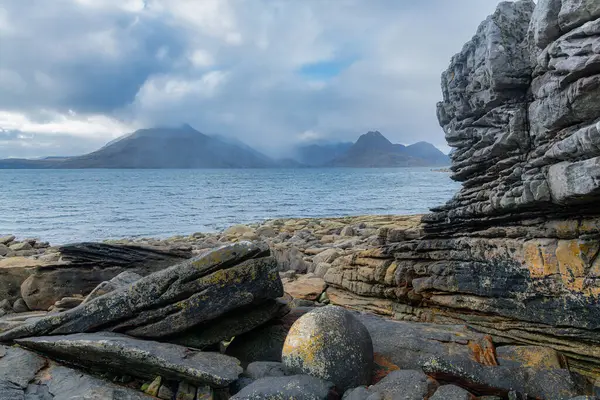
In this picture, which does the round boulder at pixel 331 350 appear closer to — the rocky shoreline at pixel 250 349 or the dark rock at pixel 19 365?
the rocky shoreline at pixel 250 349

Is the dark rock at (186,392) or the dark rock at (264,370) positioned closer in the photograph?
the dark rock at (186,392)

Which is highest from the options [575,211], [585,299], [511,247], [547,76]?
[547,76]

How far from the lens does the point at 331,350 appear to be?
7527 mm

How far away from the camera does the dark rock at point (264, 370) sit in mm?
7930

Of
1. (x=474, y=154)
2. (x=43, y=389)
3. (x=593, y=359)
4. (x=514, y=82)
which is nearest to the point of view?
(x=43, y=389)

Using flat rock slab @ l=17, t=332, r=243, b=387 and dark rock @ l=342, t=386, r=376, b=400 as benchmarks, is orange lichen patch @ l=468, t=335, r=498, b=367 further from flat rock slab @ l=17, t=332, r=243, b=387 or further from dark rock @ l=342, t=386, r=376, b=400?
flat rock slab @ l=17, t=332, r=243, b=387

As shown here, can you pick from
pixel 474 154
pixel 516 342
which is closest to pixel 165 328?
pixel 516 342

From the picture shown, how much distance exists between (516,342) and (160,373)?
22.1 ft

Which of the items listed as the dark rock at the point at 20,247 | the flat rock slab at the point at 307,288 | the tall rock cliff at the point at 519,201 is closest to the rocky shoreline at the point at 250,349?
the tall rock cliff at the point at 519,201

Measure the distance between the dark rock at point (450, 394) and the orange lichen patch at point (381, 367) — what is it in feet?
4.60

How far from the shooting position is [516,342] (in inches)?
355

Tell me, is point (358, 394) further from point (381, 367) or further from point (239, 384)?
point (239, 384)

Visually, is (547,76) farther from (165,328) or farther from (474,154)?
(165,328)

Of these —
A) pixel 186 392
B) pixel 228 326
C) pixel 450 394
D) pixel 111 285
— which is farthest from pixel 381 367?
pixel 111 285
